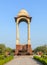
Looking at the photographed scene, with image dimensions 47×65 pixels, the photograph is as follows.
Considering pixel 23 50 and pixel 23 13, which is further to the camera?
pixel 23 13

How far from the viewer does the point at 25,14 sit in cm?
3681

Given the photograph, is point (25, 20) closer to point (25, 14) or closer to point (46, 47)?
point (25, 14)

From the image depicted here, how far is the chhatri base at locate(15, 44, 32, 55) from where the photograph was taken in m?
33.9

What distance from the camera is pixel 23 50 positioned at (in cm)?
3416

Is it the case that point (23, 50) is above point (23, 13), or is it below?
below

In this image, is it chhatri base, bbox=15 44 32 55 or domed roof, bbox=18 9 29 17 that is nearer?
chhatri base, bbox=15 44 32 55

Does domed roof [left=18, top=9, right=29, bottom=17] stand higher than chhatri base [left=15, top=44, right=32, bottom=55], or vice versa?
domed roof [left=18, top=9, right=29, bottom=17]

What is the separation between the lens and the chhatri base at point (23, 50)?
33906 mm

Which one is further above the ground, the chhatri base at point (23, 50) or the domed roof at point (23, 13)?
the domed roof at point (23, 13)

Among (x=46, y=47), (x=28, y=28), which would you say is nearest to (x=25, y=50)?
(x=28, y=28)

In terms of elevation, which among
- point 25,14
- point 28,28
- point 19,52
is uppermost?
point 25,14

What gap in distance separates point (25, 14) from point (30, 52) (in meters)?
6.74

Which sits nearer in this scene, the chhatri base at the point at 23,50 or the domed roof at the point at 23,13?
the chhatri base at the point at 23,50

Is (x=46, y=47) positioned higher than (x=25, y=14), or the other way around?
(x=25, y=14)
